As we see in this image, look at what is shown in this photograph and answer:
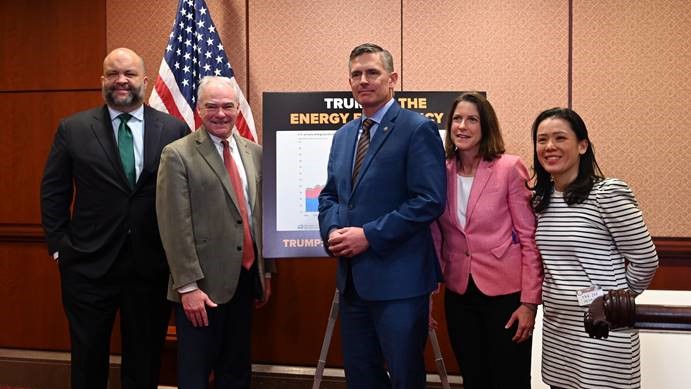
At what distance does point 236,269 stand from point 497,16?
214 cm

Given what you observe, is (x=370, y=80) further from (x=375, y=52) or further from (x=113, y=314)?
(x=113, y=314)

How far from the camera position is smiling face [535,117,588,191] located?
7.29 feet

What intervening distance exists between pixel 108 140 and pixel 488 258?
1750 millimetres

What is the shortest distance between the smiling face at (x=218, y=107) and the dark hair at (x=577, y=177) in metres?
1.27

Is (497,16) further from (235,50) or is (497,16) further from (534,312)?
(534,312)

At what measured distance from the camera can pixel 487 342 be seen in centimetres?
235

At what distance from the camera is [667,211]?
3467mm

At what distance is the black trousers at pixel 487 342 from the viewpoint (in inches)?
90.7

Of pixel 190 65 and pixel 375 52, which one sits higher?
pixel 190 65

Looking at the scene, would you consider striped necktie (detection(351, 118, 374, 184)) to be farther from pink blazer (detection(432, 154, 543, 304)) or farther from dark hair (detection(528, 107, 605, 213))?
dark hair (detection(528, 107, 605, 213))

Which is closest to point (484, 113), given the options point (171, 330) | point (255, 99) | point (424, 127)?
point (424, 127)

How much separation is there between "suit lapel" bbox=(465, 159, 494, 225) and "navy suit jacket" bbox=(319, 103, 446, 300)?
0.54ft

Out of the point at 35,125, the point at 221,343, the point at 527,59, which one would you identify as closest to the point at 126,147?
the point at 221,343

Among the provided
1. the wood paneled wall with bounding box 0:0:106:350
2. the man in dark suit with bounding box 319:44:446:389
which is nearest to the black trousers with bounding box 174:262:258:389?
the man in dark suit with bounding box 319:44:446:389
